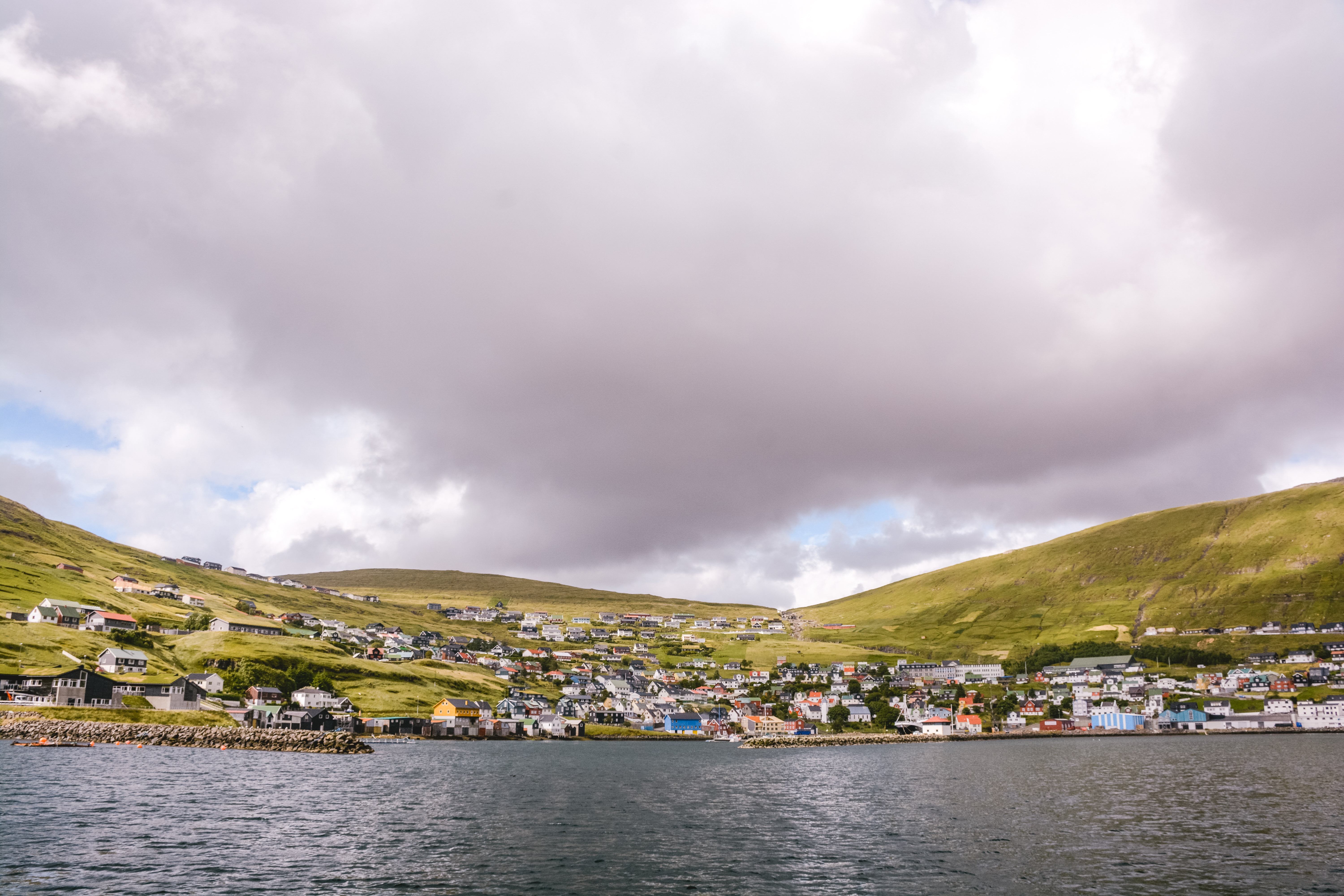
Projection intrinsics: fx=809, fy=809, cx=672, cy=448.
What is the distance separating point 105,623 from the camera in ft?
637

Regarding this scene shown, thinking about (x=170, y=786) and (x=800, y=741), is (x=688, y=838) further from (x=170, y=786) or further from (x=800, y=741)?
(x=800, y=741)

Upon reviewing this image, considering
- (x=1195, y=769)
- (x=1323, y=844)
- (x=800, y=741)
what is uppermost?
(x=1323, y=844)

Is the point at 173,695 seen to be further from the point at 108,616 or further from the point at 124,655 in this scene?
the point at 108,616

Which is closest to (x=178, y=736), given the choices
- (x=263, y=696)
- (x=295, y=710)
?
(x=295, y=710)

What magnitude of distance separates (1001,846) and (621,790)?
4006 centimetres

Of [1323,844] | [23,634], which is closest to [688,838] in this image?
[1323,844]

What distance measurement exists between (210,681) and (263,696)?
13178 mm

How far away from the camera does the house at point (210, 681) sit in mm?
168625

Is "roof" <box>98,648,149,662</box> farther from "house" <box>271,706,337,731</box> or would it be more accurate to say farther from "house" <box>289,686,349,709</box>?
"house" <box>271,706,337,731</box>

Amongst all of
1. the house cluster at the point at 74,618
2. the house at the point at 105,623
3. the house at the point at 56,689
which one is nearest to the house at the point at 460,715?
the house at the point at 56,689

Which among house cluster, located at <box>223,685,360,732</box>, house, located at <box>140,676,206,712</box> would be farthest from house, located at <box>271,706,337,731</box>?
house, located at <box>140,676,206,712</box>

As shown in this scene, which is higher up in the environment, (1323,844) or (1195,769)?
(1323,844)

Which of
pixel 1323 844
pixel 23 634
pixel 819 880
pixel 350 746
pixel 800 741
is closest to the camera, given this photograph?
pixel 819 880

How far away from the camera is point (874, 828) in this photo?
178 feet
